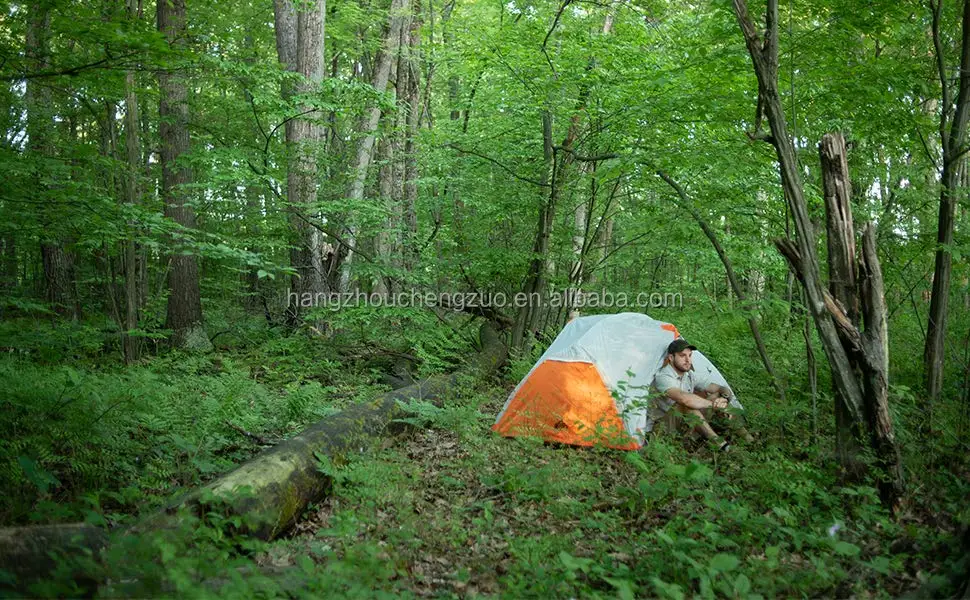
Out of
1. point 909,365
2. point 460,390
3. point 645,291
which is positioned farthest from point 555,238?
point 909,365

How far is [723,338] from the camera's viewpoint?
1059 centimetres

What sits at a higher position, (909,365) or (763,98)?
(763,98)

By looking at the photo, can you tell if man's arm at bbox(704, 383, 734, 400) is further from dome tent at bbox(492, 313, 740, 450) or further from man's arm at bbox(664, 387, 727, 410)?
man's arm at bbox(664, 387, 727, 410)

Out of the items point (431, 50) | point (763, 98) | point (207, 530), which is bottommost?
point (207, 530)

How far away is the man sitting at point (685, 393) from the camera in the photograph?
254 inches

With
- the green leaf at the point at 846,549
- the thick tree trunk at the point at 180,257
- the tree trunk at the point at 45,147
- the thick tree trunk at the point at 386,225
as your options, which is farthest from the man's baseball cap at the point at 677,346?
the thick tree trunk at the point at 180,257

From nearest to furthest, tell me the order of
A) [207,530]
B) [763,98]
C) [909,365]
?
[207,530]
[763,98]
[909,365]

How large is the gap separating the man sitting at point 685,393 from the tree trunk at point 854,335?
172 centimetres

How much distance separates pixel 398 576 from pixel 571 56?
23.5 ft

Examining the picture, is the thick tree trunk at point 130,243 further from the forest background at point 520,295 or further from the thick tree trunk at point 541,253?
the thick tree trunk at point 541,253

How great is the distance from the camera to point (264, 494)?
161 inches

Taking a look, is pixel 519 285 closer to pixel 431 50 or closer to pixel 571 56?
pixel 571 56

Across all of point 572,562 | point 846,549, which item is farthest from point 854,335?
point 572,562

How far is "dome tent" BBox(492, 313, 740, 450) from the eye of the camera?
6.22 m
